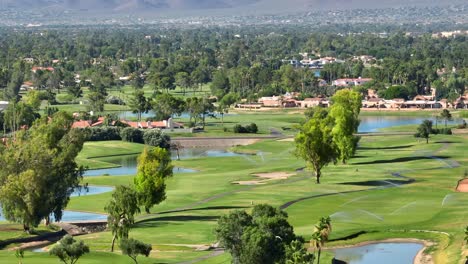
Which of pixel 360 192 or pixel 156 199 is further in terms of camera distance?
pixel 360 192

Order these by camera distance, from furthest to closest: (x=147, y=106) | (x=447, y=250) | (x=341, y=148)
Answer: (x=147, y=106)
(x=341, y=148)
(x=447, y=250)

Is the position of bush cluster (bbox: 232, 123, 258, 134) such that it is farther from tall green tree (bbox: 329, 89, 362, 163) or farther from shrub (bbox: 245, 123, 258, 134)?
tall green tree (bbox: 329, 89, 362, 163)

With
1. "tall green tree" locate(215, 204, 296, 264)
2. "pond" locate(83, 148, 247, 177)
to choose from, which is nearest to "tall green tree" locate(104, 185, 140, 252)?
"tall green tree" locate(215, 204, 296, 264)

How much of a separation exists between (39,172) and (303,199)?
2558 cm

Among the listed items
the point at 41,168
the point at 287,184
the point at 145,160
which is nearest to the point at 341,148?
the point at 287,184

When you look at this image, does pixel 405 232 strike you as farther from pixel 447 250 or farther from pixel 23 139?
pixel 23 139

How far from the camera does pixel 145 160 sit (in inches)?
3819

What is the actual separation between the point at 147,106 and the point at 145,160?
100m

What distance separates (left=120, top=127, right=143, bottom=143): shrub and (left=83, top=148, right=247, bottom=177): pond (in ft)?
21.1

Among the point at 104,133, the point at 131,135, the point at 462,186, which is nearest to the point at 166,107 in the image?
the point at 104,133

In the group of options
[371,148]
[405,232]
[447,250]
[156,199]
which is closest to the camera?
[447,250]

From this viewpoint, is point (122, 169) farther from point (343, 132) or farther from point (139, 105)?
point (139, 105)

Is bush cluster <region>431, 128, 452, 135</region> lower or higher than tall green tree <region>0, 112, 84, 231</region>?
lower

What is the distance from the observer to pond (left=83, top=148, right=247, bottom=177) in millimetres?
133375
